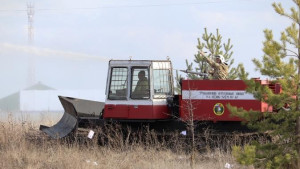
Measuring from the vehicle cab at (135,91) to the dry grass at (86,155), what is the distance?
0.90 metres

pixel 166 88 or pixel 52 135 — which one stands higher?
pixel 166 88

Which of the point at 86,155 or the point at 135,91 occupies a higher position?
the point at 135,91

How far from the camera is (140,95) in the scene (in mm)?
16438

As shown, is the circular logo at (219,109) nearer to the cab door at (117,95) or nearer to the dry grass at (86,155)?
the dry grass at (86,155)

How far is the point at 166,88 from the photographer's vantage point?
16844mm

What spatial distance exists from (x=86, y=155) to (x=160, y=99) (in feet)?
8.81

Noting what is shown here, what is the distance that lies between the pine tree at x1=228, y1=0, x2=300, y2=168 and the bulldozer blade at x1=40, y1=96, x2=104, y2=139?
726 cm

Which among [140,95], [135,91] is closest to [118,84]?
[135,91]

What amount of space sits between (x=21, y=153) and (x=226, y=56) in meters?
11.5

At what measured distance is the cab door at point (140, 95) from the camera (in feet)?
53.7

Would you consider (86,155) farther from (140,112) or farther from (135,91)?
(135,91)

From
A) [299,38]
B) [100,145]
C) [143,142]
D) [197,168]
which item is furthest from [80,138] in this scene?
[299,38]

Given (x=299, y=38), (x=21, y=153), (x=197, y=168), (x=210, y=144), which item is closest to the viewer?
(x=299, y=38)

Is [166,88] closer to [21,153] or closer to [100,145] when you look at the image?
[100,145]
